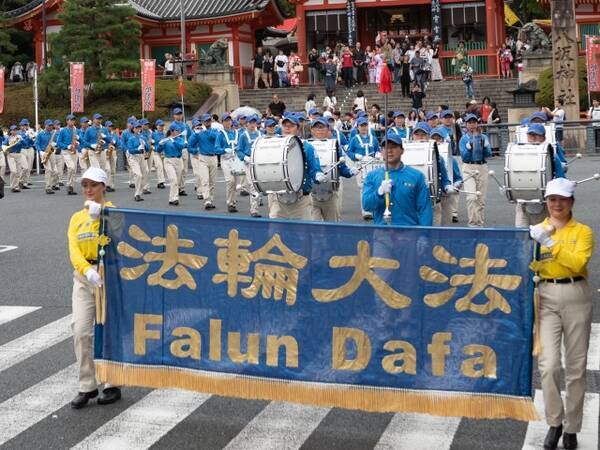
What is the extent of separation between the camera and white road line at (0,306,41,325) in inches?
436

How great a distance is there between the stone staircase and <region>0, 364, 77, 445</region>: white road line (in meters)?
30.3

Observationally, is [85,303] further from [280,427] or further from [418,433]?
[418,433]

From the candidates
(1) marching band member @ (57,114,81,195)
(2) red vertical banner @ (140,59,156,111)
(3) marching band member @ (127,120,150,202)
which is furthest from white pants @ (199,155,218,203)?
(2) red vertical banner @ (140,59,156,111)

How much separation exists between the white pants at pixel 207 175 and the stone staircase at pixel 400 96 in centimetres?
1751

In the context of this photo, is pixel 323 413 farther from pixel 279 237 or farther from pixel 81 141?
pixel 81 141

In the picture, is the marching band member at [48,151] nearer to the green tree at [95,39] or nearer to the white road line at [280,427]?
the green tree at [95,39]

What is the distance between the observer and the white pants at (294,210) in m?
13.0

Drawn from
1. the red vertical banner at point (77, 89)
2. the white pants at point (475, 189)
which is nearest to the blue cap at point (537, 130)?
the white pants at point (475, 189)

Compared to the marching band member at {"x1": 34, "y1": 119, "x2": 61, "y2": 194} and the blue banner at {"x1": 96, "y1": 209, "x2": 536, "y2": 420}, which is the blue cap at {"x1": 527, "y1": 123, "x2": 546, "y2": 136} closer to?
the blue banner at {"x1": 96, "y1": 209, "x2": 536, "y2": 420}

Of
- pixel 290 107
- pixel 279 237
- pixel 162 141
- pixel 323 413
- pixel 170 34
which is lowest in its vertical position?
pixel 323 413

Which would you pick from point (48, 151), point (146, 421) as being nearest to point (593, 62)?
point (48, 151)

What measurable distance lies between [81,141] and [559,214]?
21.7m

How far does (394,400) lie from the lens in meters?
6.60

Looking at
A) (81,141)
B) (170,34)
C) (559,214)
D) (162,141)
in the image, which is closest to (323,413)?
(559,214)
